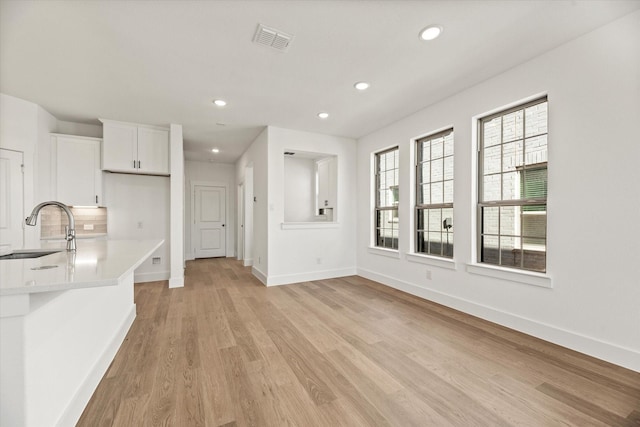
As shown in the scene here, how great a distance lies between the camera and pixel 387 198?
15.2ft

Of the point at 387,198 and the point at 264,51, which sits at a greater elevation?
the point at 264,51

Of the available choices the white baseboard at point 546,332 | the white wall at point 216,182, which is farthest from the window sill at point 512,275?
the white wall at point 216,182

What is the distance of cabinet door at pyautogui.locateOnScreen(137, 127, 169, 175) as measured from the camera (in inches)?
173

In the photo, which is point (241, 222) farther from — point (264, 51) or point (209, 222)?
point (264, 51)

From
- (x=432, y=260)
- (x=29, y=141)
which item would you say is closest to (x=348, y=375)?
(x=432, y=260)

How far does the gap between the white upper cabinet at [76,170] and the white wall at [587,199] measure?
5545 mm

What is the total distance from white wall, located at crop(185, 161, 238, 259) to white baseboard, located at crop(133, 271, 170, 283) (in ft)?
7.03

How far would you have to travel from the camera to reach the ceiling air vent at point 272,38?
2.11 meters

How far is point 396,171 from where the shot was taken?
4.44 meters

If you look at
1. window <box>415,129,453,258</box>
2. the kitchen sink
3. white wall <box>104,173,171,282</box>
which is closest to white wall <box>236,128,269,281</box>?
white wall <box>104,173,171,282</box>

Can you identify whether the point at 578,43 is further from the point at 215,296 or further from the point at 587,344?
the point at 215,296

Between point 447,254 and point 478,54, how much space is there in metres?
2.30

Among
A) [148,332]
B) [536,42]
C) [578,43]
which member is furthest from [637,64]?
[148,332]

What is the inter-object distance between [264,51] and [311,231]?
9.81ft
